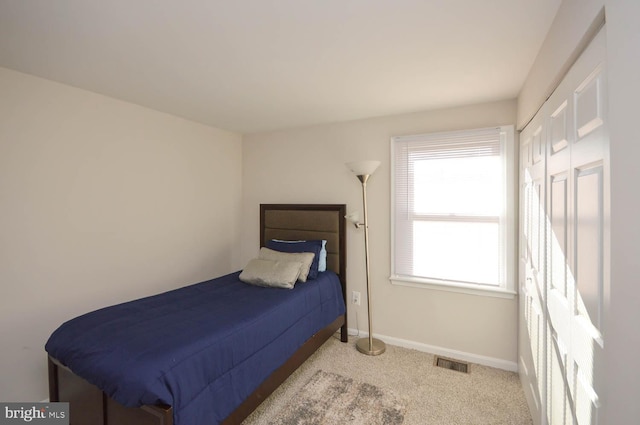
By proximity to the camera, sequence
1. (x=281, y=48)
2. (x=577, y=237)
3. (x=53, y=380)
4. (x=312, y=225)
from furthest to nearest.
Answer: (x=312, y=225)
(x=53, y=380)
(x=281, y=48)
(x=577, y=237)

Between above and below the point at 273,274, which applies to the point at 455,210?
above

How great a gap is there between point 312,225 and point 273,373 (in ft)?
5.47

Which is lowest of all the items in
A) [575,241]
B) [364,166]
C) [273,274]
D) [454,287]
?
[454,287]

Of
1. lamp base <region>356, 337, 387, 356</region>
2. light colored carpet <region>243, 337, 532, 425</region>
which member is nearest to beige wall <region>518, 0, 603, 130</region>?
light colored carpet <region>243, 337, 532, 425</region>

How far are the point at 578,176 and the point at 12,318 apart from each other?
3309 mm

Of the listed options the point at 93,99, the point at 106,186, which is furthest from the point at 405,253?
the point at 93,99

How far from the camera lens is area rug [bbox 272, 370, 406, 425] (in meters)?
2.04

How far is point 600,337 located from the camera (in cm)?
94

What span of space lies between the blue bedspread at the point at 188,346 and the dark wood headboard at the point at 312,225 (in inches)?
32.9

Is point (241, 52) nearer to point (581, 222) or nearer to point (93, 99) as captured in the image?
point (93, 99)

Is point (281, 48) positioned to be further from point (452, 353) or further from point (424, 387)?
point (452, 353)

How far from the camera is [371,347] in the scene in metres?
2.98

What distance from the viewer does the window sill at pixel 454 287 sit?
2.68 metres

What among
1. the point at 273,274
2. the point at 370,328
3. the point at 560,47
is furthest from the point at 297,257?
the point at 560,47
